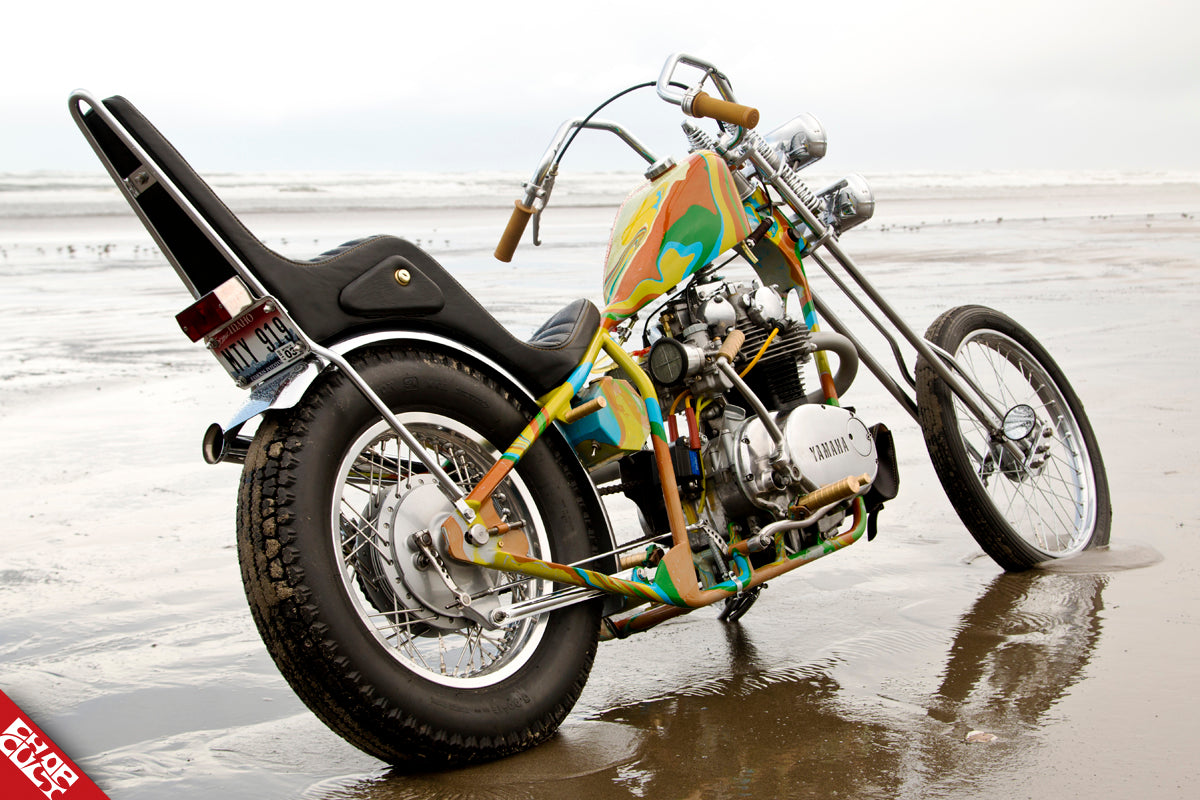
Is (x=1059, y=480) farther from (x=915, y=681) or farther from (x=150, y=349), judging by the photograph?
(x=150, y=349)

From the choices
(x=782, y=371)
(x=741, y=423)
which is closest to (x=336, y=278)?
(x=741, y=423)

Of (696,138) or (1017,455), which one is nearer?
(696,138)

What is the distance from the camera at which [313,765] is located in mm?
2359

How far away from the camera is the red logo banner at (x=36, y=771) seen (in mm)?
2186

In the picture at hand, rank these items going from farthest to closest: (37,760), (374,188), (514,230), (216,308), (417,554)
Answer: (374,188), (514,230), (417,554), (37,760), (216,308)

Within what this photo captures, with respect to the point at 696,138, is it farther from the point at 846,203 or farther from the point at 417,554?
the point at 417,554

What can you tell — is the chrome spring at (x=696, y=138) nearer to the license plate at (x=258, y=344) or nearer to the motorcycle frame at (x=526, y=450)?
the motorcycle frame at (x=526, y=450)

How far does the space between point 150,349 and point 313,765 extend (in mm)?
6229

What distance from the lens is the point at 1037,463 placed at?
12.6 ft

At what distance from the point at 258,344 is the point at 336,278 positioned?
229 mm

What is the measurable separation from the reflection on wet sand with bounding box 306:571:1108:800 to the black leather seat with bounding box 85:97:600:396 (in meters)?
0.88

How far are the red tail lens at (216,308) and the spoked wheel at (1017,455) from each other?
2405mm

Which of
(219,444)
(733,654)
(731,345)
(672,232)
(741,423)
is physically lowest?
(733,654)

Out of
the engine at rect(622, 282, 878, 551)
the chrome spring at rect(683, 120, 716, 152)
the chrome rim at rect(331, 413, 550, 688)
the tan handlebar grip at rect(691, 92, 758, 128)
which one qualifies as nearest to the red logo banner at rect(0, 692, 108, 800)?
the chrome rim at rect(331, 413, 550, 688)
